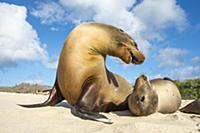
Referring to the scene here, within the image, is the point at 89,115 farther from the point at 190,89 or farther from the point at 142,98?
the point at 190,89

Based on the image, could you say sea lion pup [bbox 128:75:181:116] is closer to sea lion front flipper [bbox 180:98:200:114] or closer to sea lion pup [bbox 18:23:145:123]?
sea lion pup [bbox 18:23:145:123]

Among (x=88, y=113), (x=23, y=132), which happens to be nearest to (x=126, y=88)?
(x=88, y=113)

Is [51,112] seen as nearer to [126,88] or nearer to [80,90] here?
[80,90]

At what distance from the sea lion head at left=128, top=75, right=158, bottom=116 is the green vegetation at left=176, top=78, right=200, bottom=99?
6.04m

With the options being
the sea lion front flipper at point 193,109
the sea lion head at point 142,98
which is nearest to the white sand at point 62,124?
Result: the sea lion head at point 142,98

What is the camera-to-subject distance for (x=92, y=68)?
541 cm

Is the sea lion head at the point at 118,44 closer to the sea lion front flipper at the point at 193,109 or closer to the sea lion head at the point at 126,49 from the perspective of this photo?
the sea lion head at the point at 126,49

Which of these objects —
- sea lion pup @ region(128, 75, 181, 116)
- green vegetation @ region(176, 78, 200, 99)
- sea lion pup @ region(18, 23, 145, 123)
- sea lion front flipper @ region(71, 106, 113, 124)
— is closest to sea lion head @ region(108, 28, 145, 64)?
sea lion pup @ region(18, 23, 145, 123)

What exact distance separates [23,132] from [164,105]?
9.59 feet

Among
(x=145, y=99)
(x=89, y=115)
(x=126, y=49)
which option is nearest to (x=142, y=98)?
(x=145, y=99)

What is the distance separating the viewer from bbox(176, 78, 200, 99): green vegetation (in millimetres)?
11500

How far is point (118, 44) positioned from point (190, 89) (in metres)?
6.87

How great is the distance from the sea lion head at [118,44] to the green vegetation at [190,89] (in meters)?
6.00

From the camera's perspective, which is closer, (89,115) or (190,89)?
(89,115)
